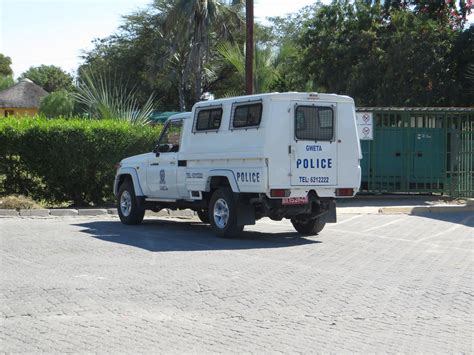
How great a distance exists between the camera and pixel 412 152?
71.3 feet

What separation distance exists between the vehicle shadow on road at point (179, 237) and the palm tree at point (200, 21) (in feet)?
67.1

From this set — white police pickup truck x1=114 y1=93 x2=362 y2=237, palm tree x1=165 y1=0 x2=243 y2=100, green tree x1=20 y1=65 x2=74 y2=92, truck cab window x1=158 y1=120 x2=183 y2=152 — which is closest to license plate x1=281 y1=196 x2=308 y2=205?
white police pickup truck x1=114 y1=93 x2=362 y2=237

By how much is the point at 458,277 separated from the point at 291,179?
12.2 ft

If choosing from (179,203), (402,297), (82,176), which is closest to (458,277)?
(402,297)

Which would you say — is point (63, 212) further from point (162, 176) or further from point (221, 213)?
point (221, 213)

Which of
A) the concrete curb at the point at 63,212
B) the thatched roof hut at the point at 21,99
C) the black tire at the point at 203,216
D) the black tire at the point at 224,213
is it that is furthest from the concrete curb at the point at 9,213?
the thatched roof hut at the point at 21,99

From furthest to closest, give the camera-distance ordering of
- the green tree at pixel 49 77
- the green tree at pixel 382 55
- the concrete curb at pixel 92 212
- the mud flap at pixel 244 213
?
1. the green tree at pixel 49 77
2. the green tree at pixel 382 55
3. the concrete curb at pixel 92 212
4. the mud flap at pixel 244 213

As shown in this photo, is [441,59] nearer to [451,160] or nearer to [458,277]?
[451,160]

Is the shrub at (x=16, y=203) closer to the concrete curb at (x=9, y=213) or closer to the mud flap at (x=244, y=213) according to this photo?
the concrete curb at (x=9, y=213)

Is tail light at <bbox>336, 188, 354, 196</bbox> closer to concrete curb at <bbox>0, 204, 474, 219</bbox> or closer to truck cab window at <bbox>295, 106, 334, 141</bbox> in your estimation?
truck cab window at <bbox>295, 106, 334, 141</bbox>

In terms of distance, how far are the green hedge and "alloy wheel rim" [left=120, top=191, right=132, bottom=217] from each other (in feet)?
9.50

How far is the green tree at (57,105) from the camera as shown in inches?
1236

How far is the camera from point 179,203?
48.2ft

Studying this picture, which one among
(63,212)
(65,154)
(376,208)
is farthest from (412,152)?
(63,212)
